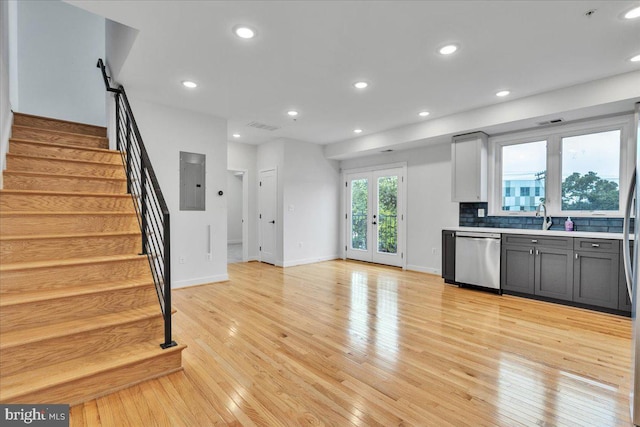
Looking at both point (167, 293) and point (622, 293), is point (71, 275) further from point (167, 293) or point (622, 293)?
point (622, 293)

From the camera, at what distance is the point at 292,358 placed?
97.7 inches

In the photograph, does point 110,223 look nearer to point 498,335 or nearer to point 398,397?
point 398,397

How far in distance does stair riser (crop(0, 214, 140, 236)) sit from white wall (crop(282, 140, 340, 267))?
3.63 meters

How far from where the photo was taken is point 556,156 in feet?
14.4

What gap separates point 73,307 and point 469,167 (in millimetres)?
5257

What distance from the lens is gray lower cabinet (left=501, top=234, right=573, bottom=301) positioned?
387 cm

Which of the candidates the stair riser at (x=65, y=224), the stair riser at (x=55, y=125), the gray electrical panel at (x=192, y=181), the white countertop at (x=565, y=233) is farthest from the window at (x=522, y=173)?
the stair riser at (x=55, y=125)

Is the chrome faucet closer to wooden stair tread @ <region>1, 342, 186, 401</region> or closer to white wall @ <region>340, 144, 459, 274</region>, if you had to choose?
white wall @ <region>340, 144, 459, 274</region>

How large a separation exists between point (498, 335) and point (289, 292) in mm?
2657

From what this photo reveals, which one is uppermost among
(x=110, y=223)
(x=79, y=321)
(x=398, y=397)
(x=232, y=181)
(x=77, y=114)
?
(x=77, y=114)

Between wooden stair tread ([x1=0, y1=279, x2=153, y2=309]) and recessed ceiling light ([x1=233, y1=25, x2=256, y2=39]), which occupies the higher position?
recessed ceiling light ([x1=233, y1=25, x2=256, y2=39])

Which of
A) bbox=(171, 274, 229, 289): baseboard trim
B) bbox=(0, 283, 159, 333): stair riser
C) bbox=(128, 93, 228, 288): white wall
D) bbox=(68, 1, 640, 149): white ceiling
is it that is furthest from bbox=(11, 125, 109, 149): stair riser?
bbox=(0, 283, 159, 333): stair riser

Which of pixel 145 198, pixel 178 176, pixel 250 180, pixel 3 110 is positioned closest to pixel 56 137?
pixel 3 110

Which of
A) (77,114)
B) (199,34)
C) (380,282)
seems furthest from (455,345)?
(77,114)
